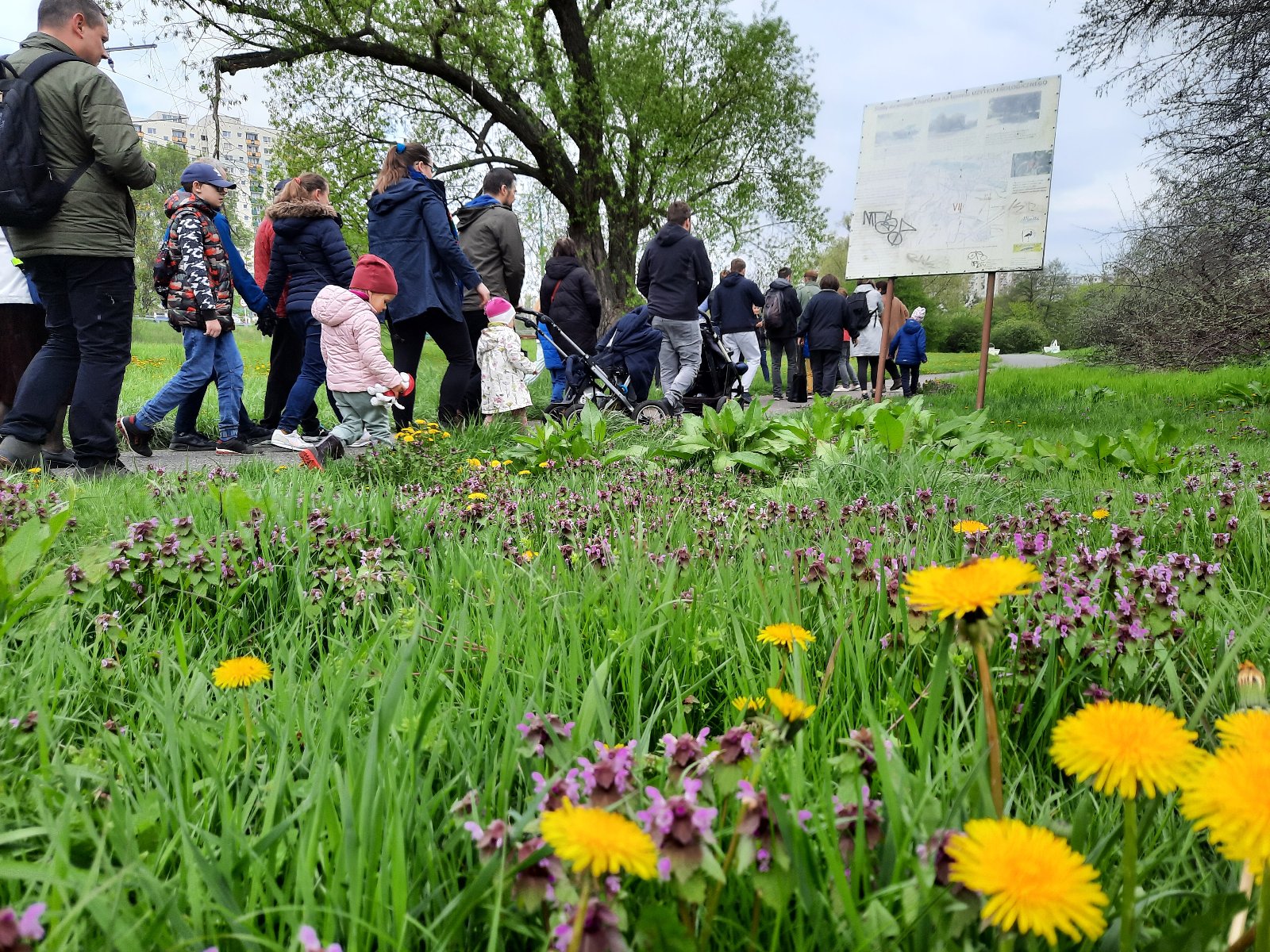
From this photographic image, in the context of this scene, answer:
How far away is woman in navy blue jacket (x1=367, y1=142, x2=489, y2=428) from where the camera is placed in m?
6.36

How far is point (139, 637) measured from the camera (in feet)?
6.39

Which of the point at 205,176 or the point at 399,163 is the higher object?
the point at 399,163

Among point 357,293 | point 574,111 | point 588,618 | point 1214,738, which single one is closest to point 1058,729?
point 1214,738

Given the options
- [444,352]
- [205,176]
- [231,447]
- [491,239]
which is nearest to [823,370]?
[491,239]

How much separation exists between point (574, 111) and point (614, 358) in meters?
10.0

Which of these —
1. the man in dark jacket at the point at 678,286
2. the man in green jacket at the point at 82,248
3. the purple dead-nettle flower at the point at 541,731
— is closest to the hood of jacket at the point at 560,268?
the man in dark jacket at the point at 678,286

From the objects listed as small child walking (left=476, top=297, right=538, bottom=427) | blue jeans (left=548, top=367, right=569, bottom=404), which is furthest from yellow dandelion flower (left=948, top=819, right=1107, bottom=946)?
blue jeans (left=548, top=367, right=569, bottom=404)

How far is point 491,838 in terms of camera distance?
2.49 feet

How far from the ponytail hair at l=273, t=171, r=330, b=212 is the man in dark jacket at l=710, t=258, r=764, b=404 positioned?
21.6ft

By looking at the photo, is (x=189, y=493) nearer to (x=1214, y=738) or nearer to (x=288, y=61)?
(x=1214, y=738)

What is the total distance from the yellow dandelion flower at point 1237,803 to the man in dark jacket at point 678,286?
8446 mm

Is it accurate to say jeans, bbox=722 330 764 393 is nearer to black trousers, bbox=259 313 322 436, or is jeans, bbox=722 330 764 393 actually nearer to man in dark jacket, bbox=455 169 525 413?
man in dark jacket, bbox=455 169 525 413

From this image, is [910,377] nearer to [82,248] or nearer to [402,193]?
[402,193]

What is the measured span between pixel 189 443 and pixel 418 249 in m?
2.41
